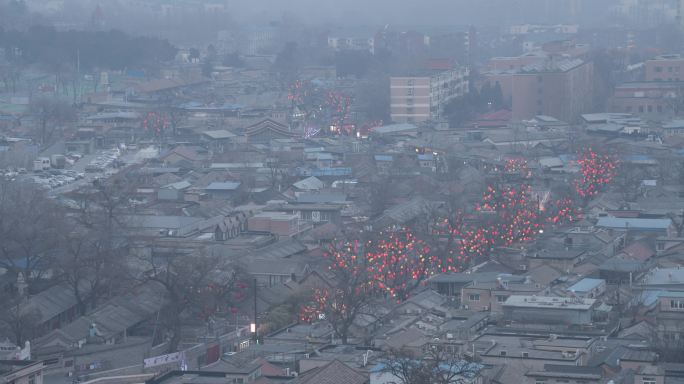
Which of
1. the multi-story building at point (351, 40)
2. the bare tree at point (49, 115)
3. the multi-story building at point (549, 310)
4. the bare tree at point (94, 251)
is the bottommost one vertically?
the multi-story building at point (351, 40)

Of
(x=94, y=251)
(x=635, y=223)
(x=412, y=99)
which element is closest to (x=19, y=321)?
(x=94, y=251)

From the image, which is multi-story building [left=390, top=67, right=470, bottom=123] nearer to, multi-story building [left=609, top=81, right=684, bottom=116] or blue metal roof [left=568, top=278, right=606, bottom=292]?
multi-story building [left=609, top=81, right=684, bottom=116]

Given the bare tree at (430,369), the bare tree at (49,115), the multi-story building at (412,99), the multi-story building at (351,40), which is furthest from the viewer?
the multi-story building at (351,40)

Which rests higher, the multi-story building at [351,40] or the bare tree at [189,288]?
the bare tree at [189,288]

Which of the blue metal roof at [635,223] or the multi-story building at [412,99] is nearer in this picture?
the blue metal roof at [635,223]

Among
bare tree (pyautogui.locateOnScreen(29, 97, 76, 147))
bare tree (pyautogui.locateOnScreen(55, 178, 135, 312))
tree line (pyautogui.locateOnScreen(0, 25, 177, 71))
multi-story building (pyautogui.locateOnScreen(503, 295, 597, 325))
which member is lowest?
bare tree (pyautogui.locateOnScreen(29, 97, 76, 147))

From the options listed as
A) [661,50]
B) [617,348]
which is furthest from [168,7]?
[617,348]

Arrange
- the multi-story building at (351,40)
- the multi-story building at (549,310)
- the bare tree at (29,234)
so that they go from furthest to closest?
the multi-story building at (351,40) → the bare tree at (29,234) → the multi-story building at (549,310)

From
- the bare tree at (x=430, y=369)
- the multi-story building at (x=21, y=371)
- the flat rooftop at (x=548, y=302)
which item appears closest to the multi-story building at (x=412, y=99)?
the flat rooftop at (x=548, y=302)

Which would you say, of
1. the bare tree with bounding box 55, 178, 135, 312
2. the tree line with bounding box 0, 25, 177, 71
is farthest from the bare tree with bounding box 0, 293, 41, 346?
the tree line with bounding box 0, 25, 177, 71

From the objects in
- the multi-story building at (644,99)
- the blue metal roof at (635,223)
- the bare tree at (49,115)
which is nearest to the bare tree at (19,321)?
the blue metal roof at (635,223)

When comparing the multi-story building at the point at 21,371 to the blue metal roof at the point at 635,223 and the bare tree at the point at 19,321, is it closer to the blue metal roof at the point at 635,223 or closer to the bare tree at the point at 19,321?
the bare tree at the point at 19,321

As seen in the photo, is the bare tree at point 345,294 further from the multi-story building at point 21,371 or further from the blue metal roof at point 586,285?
the multi-story building at point 21,371
